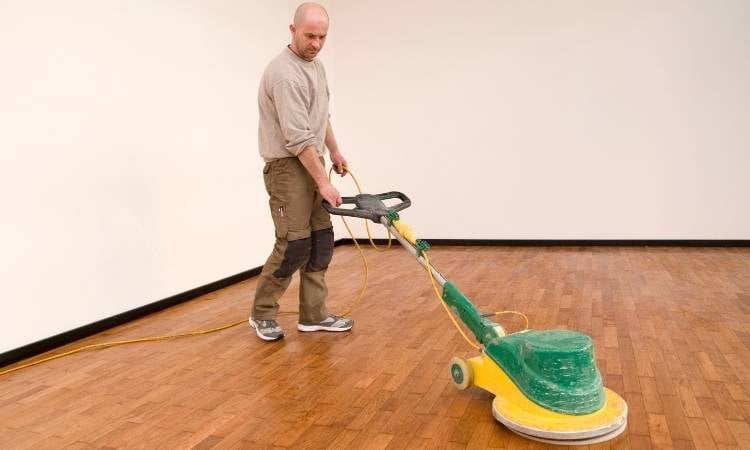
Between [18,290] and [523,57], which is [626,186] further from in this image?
[18,290]

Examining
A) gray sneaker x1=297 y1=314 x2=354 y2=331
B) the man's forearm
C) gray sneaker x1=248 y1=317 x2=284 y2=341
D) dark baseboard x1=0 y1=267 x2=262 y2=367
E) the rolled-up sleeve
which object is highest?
the rolled-up sleeve

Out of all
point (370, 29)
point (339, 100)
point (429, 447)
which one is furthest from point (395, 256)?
point (429, 447)

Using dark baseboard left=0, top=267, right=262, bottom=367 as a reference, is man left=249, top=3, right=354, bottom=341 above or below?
above

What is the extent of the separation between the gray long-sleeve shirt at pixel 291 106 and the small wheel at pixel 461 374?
3.28 ft

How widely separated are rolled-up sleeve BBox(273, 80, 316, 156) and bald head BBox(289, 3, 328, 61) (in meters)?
0.16

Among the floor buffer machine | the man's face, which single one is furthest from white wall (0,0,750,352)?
the floor buffer machine

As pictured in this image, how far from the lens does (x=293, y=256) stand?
2477 millimetres

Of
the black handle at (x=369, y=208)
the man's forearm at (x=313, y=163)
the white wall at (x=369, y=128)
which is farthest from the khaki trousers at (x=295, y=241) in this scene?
the white wall at (x=369, y=128)

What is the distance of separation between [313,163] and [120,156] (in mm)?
1385

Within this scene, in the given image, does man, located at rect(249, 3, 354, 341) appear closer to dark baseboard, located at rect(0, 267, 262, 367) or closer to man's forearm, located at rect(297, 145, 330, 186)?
man's forearm, located at rect(297, 145, 330, 186)

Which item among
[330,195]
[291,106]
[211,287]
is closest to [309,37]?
[291,106]

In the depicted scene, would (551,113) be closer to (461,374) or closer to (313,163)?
(313,163)

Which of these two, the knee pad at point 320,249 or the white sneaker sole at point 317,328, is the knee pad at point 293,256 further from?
the white sneaker sole at point 317,328

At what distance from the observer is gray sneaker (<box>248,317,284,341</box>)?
2.59 metres
